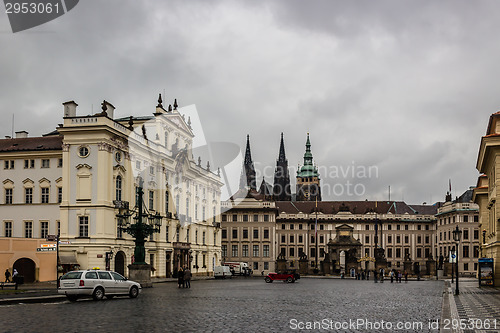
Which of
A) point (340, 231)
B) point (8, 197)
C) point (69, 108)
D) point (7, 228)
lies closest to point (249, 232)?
point (340, 231)

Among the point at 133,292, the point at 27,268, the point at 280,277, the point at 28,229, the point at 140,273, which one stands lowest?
the point at 280,277

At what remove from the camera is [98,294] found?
3169cm

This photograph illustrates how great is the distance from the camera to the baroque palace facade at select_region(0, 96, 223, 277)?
199ft

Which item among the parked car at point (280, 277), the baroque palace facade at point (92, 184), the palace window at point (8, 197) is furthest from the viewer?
the parked car at point (280, 277)

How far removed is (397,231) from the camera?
462ft

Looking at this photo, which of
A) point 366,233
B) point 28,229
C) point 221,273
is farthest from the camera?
point 366,233

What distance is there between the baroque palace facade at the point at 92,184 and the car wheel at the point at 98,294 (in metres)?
26.8

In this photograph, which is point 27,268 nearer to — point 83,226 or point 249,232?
point 83,226

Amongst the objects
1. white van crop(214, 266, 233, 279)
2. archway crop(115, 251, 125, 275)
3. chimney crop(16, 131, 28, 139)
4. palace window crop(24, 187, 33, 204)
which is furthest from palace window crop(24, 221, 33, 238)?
white van crop(214, 266, 233, 279)

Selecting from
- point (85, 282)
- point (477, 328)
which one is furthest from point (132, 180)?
point (477, 328)

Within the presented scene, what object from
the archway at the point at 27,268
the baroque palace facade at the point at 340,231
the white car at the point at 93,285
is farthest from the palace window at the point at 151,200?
the baroque palace facade at the point at 340,231

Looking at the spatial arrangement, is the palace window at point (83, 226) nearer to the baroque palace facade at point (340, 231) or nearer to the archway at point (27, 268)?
the archway at point (27, 268)

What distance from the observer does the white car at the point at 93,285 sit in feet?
101

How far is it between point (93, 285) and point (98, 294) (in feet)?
2.07
